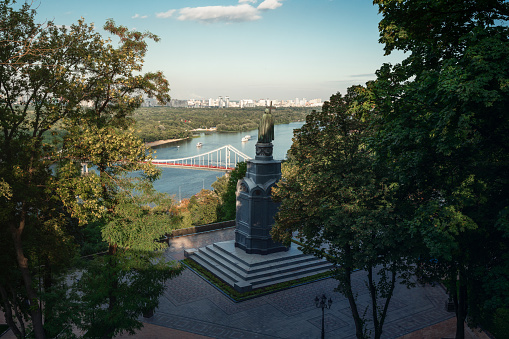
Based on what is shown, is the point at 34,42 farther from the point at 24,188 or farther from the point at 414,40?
the point at 414,40

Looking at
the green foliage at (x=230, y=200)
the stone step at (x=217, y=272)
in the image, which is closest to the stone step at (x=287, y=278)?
the stone step at (x=217, y=272)

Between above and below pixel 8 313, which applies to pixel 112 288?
above

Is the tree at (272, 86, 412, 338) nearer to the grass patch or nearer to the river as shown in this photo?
the grass patch

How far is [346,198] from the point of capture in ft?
35.4

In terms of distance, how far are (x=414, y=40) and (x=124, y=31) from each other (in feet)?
23.3

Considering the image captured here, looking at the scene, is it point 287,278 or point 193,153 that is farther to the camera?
point 193,153

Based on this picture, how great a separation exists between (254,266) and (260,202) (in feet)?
9.62

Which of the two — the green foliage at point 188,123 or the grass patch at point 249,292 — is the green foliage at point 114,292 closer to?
the grass patch at point 249,292

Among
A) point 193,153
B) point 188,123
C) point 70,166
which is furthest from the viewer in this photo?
point 188,123

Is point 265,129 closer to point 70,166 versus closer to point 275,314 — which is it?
point 275,314

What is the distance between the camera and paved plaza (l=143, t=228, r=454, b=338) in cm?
1382

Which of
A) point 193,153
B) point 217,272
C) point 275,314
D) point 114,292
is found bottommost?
point 193,153

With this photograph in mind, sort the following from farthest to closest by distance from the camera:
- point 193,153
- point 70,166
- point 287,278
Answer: point 193,153, point 287,278, point 70,166

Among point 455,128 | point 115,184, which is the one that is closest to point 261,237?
point 115,184
